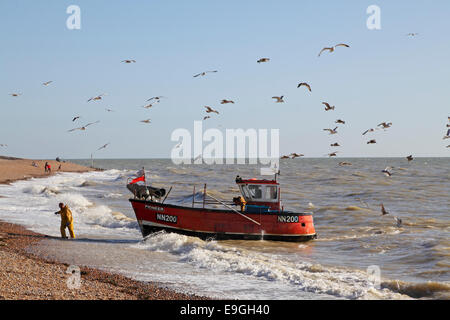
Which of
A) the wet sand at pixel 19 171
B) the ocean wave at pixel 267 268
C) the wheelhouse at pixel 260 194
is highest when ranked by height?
the wet sand at pixel 19 171

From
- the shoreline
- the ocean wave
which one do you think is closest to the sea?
the ocean wave

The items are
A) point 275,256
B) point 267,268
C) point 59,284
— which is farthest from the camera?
point 275,256

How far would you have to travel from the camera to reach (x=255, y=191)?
918 inches

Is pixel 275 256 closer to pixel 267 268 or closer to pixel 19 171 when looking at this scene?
pixel 267 268

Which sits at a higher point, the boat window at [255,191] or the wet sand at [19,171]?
the wet sand at [19,171]

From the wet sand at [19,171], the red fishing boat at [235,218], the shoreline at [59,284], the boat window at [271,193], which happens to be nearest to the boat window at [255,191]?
the red fishing boat at [235,218]

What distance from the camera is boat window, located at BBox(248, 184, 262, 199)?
76.4 feet

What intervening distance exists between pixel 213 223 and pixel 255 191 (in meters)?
2.74

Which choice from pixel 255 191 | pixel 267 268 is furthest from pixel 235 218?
pixel 267 268

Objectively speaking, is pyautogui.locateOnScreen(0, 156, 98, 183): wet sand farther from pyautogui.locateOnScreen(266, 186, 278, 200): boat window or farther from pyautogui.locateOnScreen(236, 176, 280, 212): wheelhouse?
pyautogui.locateOnScreen(266, 186, 278, 200): boat window

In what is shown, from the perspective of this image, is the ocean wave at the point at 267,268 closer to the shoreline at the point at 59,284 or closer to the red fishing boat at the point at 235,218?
the red fishing boat at the point at 235,218

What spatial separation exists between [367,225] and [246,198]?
33.1 ft

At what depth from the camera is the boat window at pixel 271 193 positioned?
23.3m
